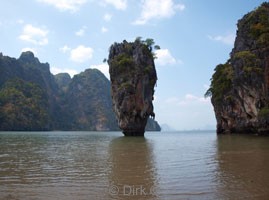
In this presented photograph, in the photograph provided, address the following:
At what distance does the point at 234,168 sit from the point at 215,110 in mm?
54881

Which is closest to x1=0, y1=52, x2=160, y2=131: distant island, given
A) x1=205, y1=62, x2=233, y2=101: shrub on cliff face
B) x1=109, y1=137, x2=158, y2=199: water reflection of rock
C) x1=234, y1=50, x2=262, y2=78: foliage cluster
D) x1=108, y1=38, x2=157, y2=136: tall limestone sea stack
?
x1=108, y1=38, x2=157, y2=136: tall limestone sea stack

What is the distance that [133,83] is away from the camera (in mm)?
55281

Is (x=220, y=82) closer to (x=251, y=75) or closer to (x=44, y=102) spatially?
(x=251, y=75)

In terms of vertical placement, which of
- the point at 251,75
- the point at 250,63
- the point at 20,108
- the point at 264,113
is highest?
the point at 250,63

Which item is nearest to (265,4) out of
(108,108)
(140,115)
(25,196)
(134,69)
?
(134,69)

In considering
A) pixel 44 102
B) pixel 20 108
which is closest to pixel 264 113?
pixel 20 108

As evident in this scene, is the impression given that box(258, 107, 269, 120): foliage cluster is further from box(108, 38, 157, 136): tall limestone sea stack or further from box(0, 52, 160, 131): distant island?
box(0, 52, 160, 131): distant island

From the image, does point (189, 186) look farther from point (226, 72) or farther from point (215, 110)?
point (215, 110)

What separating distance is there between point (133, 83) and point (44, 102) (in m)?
89.2

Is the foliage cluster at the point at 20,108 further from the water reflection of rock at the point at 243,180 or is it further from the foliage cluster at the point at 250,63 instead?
the water reflection of rock at the point at 243,180

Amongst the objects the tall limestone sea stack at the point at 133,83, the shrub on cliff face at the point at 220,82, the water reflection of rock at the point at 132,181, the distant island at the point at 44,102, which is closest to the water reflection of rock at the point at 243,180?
the water reflection of rock at the point at 132,181

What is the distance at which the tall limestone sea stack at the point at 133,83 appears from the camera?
5444cm

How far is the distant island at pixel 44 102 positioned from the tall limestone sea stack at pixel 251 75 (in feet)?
260

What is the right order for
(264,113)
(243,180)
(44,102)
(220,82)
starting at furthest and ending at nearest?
(44,102), (220,82), (264,113), (243,180)
